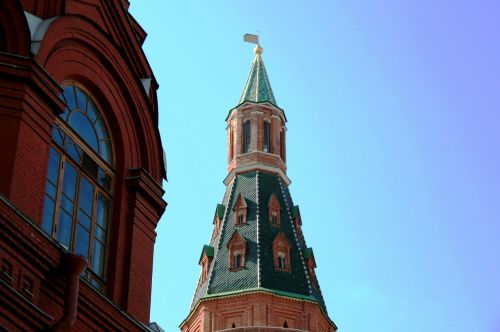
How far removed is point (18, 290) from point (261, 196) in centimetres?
4999

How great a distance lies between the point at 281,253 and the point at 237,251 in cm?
234

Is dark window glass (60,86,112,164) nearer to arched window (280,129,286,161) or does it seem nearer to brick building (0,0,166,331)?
brick building (0,0,166,331)

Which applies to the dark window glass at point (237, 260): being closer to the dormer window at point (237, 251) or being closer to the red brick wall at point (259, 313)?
the dormer window at point (237, 251)

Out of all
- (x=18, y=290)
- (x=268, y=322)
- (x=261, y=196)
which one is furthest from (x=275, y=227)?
(x=18, y=290)

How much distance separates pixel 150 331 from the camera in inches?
669

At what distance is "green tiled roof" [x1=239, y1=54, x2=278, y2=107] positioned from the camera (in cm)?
Result: 6962

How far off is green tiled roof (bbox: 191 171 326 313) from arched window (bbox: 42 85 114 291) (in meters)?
41.4

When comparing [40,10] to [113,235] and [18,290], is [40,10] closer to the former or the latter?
[113,235]

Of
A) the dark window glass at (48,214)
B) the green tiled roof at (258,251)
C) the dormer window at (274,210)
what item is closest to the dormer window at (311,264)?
the green tiled roof at (258,251)

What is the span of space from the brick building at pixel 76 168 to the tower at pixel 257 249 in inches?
1538

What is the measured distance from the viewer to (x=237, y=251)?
6128 cm

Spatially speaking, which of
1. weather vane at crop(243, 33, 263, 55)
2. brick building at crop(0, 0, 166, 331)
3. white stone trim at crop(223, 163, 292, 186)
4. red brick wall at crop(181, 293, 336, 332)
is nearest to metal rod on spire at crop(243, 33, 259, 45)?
weather vane at crop(243, 33, 263, 55)

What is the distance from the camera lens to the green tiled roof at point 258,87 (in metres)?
69.6

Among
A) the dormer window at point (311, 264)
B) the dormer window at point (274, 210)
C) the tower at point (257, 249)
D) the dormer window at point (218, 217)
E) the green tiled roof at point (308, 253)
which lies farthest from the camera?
the dormer window at point (218, 217)
